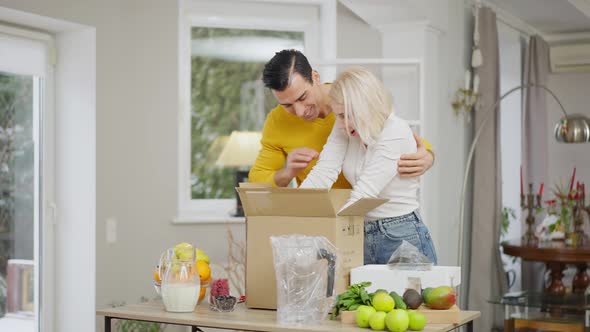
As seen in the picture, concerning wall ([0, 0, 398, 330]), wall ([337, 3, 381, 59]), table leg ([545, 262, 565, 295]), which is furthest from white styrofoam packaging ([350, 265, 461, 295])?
table leg ([545, 262, 565, 295])

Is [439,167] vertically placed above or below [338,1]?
below

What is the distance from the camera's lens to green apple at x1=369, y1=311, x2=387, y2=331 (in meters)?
1.87

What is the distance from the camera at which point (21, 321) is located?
421 centimetres

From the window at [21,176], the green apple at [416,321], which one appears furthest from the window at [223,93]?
the green apple at [416,321]

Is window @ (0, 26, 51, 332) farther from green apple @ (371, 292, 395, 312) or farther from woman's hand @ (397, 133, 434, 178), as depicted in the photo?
green apple @ (371, 292, 395, 312)

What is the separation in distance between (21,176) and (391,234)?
2.46 meters

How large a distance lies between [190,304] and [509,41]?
16.6 ft

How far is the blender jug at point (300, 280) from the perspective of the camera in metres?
1.98

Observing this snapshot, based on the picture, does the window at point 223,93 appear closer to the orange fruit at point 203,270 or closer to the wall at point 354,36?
the wall at point 354,36

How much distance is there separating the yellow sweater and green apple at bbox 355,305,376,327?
71 centimetres

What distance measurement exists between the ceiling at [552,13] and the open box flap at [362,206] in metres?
3.91

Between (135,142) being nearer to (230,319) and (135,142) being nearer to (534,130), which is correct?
(230,319)

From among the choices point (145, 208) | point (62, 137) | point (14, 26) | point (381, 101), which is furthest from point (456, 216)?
point (381, 101)

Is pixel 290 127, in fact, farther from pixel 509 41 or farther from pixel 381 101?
pixel 509 41
